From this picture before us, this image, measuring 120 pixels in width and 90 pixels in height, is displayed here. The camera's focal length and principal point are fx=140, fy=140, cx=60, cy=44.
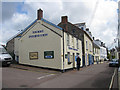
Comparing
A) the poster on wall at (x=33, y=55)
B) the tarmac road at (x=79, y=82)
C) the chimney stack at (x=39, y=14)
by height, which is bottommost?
the tarmac road at (x=79, y=82)

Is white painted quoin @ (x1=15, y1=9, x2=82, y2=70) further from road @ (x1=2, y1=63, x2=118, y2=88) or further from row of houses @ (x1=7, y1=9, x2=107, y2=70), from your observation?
road @ (x1=2, y1=63, x2=118, y2=88)

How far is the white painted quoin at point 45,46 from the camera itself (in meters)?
16.0

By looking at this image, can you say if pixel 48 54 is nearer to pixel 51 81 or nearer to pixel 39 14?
pixel 39 14

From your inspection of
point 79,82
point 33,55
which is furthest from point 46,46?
point 79,82

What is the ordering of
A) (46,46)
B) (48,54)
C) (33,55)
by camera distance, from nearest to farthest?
1. (48,54)
2. (46,46)
3. (33,55)

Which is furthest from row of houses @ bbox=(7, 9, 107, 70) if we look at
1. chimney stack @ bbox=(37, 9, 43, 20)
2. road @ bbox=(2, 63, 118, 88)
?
road @ bbox=(2, 63, 118, 88)

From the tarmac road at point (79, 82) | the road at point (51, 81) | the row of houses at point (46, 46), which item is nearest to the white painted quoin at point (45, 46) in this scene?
the row of houses at point (46, 46)

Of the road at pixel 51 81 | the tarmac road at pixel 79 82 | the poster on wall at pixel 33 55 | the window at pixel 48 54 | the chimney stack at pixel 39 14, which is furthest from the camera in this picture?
the chimney stack at pixel 39 14

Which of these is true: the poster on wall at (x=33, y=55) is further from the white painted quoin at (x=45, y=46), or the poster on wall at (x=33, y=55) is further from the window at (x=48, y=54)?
the window at (x=48, y=54)

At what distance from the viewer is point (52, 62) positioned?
16.1 metres

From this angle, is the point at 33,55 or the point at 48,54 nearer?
the point at 48,54

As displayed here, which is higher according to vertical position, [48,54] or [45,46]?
[45,46]

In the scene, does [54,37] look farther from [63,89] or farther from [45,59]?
[63,89]

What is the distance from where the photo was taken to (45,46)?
1689 centimetres
